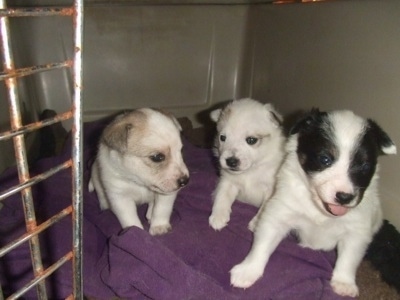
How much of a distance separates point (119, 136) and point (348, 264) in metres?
1.32

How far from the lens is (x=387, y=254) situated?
232 centimetres

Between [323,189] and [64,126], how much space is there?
9.04ft

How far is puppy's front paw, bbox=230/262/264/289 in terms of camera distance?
6.68ft

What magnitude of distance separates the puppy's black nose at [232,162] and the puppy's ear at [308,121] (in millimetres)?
399

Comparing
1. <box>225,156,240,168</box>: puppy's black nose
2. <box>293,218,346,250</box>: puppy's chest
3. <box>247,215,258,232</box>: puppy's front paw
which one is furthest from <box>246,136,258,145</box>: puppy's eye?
<box>293,218,346,250</box>: puppy's chest

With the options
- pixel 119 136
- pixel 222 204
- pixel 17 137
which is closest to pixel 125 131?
pixel 119 136

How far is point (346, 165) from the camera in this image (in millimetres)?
1809

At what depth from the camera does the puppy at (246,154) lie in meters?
2.46

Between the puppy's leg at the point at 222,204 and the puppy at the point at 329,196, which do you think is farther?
the puppy's leg at the point at 222,204

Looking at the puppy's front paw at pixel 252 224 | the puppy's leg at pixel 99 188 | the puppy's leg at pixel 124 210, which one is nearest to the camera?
the puppy's leg at pixel 124 210

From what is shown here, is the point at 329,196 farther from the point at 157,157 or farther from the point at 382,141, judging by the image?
the point at 157,157

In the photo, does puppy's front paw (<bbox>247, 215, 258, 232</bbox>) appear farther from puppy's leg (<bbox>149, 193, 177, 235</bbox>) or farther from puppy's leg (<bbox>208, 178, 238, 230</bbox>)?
puppy's leg (<bbox>149, 193, 177, 235</bbox>)

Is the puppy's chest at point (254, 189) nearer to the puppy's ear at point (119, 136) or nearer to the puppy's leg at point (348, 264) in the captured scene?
the puppy's leg at point (348, 264)

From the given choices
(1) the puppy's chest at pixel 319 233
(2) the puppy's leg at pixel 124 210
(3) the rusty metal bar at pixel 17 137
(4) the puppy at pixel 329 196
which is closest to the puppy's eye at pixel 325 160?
(4) the puppy at pixel 329 196
